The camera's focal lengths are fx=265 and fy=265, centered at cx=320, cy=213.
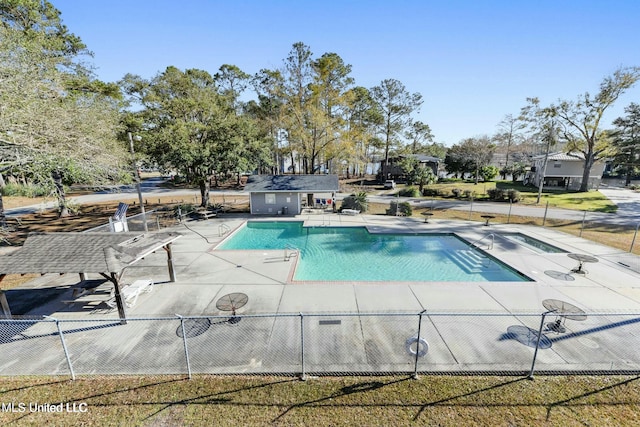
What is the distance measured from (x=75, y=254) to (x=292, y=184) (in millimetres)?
17334

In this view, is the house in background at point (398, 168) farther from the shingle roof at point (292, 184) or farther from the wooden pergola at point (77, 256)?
the wooden pergola at point (77, 256)

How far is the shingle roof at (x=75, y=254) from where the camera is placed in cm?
718

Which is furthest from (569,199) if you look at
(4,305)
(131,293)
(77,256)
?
(4,305)

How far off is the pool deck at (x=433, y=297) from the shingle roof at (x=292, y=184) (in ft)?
32.2

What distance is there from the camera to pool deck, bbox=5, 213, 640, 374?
22.5 feet

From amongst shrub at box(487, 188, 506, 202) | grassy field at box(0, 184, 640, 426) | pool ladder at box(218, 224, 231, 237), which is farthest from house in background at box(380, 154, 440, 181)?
grassy field at box(0, 184, 640, 426)

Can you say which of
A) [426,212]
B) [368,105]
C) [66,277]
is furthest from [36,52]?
[368,105]

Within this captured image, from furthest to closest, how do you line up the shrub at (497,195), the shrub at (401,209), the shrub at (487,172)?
1. the shrub at (487,172)
2. the shrub at (497,195)
3. the shrub at (401,209)

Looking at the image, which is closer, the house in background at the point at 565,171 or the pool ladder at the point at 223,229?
the pool ladder at the point at 223,229

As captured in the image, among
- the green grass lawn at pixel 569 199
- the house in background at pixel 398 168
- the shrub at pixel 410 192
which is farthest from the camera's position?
the house in background at pixel 398 168

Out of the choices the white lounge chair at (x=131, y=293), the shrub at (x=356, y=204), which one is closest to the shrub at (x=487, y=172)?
the shrub at (x=356, y=204)

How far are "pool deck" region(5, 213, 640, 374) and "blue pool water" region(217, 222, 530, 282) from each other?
113cm

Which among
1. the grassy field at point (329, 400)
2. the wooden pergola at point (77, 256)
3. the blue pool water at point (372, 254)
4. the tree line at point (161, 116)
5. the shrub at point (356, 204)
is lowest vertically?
the blue pool water at point (372, 254)

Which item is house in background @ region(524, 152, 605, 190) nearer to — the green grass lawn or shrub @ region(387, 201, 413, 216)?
the green grass lawn
